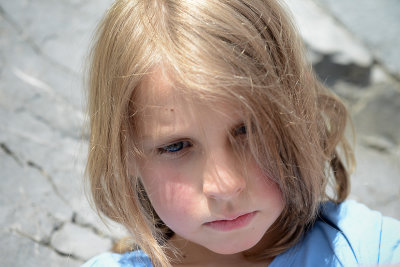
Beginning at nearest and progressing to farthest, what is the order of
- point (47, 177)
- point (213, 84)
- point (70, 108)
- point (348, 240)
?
Answer: point (213, 84), point (348, 240), point (47, 177), point (70, 108)

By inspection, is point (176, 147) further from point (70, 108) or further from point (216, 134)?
point (70, 108)

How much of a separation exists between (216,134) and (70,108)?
3.69 ft

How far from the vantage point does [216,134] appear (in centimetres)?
88

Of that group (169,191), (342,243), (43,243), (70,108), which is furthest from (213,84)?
(70,108)

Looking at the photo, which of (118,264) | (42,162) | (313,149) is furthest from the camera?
(42,162)

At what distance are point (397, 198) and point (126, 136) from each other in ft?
3.95

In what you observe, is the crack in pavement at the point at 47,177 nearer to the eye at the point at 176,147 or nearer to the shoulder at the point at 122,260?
the shoulder at the point at 122,260

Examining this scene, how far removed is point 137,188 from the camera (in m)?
1.08

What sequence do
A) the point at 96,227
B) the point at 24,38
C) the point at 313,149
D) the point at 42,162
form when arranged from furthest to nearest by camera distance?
1. the point at 24,38
2. the point at 42,162
3. the point at 96,227
4. the point at 313,149

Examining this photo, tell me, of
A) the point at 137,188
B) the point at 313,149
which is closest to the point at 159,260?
the point at 137,188

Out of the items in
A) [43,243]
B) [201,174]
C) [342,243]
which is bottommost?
[43,243]

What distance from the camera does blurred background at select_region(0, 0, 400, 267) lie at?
59.8 inches

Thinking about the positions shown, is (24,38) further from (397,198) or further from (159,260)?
(397,198)

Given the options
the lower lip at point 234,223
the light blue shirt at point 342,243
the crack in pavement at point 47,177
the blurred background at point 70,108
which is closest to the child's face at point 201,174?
the lower lip at point 234,223
